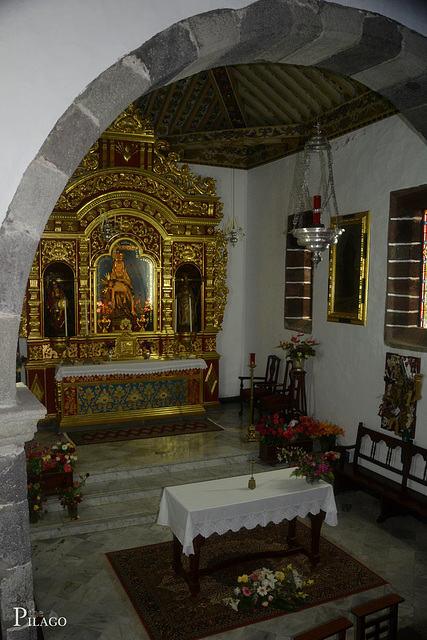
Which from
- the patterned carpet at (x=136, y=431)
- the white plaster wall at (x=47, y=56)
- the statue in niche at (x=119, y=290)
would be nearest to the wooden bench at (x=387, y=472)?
the patterned carpet at (x=136, y=431)

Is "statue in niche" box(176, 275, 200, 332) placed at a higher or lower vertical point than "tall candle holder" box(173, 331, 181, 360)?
higher

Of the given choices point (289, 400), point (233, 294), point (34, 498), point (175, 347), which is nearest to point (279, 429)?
point (289, 400)

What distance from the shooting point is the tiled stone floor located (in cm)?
446

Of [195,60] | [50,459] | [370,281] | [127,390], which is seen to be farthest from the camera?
[127,390]

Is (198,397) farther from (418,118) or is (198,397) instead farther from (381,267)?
(418,118)

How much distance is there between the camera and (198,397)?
31.4 feet

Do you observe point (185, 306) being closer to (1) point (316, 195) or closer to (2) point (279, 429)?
(2) point (279, 429)

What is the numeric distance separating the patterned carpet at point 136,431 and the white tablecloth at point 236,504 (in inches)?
130

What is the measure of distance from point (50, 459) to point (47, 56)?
4.67m

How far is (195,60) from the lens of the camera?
119 inches

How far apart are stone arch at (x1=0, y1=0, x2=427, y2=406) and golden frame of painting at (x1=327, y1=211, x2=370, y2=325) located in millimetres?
3498

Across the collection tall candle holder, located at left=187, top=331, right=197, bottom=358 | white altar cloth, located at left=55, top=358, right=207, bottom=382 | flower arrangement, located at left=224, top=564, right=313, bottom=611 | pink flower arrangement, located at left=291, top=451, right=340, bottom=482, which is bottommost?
flower arrangement, located at left=224, top=564, right=313, bottom=611

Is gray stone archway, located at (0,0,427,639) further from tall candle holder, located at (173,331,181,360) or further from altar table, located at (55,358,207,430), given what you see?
tall candle holder, located at (173,331,181,360)

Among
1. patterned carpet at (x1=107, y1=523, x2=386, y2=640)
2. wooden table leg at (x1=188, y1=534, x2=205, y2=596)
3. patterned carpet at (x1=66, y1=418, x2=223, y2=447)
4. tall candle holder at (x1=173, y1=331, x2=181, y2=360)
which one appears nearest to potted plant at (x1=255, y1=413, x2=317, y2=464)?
patterned carpet at (x1=66, y1=418, x2=223, y2=447)
